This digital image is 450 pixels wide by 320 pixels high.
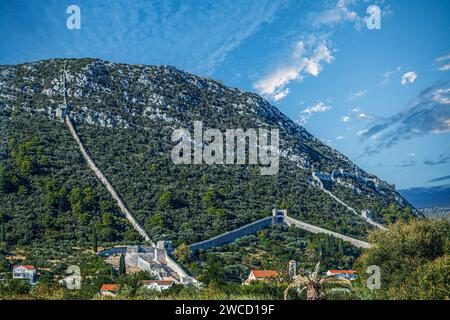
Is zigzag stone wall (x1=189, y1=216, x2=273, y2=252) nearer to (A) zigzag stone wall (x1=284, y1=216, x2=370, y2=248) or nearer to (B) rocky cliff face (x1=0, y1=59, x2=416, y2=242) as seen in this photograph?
(B) rocky cliff face (x1=0, y1=59, x2=416, y2=242)

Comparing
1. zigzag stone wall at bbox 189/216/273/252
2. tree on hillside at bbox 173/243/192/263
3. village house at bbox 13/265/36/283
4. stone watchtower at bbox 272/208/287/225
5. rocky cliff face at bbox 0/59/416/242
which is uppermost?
rocky cliff face at bbox 0/59/416/242

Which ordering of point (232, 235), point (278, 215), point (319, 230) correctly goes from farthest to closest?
point (278, 215) → point (319, 230) → point (232, 235)

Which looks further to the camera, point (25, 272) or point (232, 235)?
point (232, 235)

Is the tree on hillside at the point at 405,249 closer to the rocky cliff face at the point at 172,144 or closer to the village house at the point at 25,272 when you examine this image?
the village house at the point at 25,272

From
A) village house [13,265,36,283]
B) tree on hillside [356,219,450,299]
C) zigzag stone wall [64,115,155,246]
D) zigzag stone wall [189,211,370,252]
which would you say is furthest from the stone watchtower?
tree on hillside [356,219,450,299]

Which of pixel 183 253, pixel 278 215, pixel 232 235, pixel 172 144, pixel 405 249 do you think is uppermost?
pixel 172 144

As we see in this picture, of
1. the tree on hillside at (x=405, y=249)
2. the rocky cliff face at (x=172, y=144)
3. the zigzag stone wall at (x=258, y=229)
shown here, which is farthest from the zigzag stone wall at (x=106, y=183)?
the tree on hillside at (x=405, y=249)

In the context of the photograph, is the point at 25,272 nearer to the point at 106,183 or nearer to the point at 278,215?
the point at 106,183

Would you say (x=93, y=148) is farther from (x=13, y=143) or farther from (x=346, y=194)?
(x=346, y=194)

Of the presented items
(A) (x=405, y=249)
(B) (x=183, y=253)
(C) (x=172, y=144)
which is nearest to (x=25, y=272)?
(B) (x=183, y=253)
